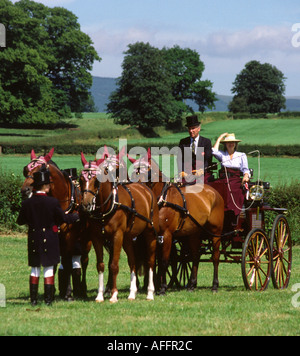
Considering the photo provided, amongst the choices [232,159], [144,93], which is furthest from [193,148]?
[144,93]

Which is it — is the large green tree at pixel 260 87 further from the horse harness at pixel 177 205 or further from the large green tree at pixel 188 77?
the horse harness at pixel 177 205

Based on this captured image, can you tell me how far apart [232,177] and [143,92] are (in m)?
Result: 75.5

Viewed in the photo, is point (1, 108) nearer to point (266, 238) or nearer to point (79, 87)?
point (79, 87)

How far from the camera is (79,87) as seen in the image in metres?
79.8

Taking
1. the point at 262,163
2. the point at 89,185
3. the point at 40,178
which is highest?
the point at 40,178

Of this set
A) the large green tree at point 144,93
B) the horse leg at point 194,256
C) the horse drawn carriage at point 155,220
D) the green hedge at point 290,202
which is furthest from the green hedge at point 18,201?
the large green tree at point 144,93

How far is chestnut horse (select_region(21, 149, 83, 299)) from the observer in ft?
30.2

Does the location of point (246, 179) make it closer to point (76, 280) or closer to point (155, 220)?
point (155, 220)

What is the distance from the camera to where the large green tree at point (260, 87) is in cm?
12119

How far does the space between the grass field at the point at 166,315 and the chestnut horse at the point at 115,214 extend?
60cm

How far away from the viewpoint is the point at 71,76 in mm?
78938

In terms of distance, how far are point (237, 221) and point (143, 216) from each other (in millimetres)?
2501
